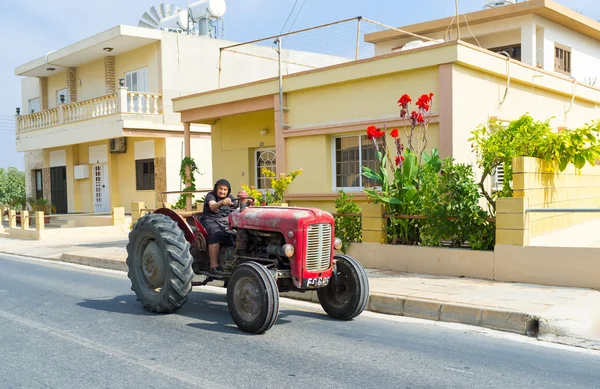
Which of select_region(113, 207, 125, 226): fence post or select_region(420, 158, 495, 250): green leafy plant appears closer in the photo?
select_region(420, 158, 495, 250): green leafy plant

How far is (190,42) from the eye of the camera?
24516mm

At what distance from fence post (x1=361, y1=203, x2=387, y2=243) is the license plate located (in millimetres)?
4059

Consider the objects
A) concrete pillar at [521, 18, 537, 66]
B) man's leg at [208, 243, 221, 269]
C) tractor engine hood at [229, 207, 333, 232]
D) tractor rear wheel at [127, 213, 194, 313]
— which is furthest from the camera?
concrete pillar at [521, 18, 537, 66]

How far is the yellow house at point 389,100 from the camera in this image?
1230cm

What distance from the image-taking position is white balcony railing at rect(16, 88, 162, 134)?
75.6 ft

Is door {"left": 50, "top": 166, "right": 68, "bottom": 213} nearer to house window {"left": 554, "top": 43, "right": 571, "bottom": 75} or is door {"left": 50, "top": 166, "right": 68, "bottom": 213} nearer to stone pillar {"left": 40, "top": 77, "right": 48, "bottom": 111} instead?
stone pillar {"left": 40, "top": 77, "right": 48, "bottom": 111}

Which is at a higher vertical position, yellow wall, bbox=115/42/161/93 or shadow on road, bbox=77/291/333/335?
yellow wall, bbox=115/42/161/93

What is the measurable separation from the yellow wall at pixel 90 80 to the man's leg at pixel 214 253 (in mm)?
20368

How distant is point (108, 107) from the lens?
78.2 feet

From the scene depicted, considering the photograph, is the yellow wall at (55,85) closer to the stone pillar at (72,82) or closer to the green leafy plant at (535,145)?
the stone pillar at (72,82)

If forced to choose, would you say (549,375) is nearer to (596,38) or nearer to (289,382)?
(289,382)

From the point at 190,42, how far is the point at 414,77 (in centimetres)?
1412

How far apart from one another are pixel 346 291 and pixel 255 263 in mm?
1362

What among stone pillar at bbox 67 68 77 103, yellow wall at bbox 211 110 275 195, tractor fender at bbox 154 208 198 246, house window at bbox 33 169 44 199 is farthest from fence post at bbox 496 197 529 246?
house window at bbox 33 169 44 199
